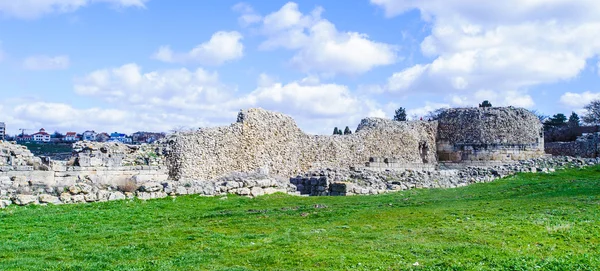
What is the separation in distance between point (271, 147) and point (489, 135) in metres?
20.6

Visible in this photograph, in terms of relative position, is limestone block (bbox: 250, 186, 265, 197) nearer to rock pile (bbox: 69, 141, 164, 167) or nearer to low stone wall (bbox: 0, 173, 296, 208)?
low stone wall (bbox: 0, 173, 296, 208)

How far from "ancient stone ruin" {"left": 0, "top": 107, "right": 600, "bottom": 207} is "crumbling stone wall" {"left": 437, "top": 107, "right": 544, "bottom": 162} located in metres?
0.08

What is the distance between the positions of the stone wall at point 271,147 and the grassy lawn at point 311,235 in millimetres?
10012

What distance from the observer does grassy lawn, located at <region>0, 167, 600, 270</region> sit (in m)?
9.75

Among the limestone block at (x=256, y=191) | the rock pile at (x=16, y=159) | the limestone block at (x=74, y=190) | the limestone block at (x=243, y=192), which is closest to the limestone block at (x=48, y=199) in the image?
the limestone block at (x=74, y=190)

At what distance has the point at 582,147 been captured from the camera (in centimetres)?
4925

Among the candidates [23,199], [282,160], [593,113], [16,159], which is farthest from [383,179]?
[593,113]

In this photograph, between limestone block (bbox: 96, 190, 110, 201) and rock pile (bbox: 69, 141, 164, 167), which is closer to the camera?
limestone block (bbox: 96, 190, 110, 201)

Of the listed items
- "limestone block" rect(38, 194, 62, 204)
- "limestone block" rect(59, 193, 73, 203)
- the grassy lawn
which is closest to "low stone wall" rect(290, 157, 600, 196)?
the grassy lawn

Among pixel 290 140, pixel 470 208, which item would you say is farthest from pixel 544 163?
pixel 470 208

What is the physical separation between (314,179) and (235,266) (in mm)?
18188

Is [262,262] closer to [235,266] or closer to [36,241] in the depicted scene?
[235,266]

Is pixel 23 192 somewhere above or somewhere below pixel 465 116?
below

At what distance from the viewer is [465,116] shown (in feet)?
158
